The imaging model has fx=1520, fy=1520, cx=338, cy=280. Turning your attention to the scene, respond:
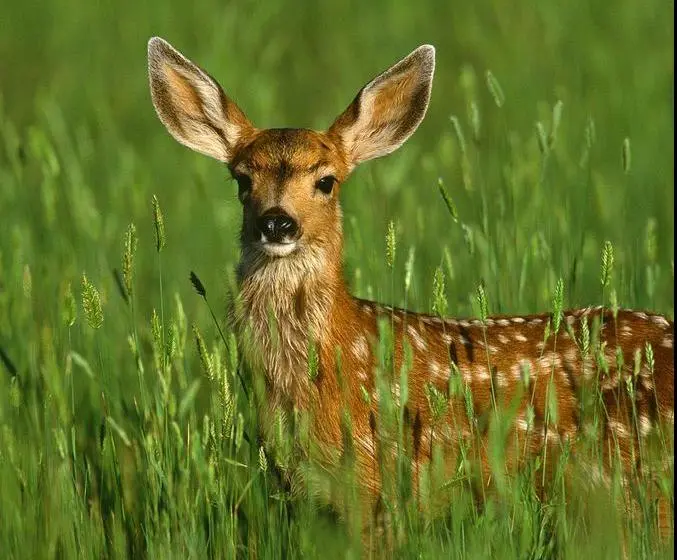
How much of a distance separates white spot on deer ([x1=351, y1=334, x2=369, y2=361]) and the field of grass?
273 mm

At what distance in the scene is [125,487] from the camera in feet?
15.5

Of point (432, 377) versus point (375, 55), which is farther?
point (375, 55)

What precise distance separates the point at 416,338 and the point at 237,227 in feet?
2.84

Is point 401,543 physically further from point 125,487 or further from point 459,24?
point 459,24

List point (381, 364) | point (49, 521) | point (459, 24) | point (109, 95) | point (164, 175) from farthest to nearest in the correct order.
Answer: point (459, 24) → point (109, 95) → point (164, 175) → point (49, 521) → point (381, 364)

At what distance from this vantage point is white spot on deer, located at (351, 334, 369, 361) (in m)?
5.07

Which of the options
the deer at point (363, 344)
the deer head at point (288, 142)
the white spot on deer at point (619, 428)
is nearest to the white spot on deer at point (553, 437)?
the deer at point (363, 344)

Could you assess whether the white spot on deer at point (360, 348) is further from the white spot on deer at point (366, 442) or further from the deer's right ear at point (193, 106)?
the deer's right ear at point (193, 106)

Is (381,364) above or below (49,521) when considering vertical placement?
above

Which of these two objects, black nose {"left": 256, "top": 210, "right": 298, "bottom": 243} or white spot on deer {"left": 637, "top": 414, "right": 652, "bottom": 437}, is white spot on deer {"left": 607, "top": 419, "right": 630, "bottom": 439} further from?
black nose {"left": 256, "top": 210, "right": 298, "bottom": 243}

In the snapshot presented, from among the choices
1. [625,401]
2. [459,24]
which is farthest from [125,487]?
[459,24]

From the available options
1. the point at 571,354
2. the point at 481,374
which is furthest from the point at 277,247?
the point at 571,354

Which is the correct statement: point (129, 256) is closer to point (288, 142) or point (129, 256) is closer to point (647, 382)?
point (288, 142)

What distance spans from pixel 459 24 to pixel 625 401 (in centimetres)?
615
